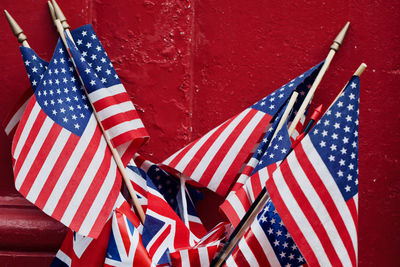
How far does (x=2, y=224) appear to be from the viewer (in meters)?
2.85

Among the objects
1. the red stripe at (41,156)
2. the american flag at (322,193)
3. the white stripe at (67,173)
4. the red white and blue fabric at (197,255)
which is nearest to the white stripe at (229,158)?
the red white and blue fabric at (197,255)

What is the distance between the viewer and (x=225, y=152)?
9.07 feet

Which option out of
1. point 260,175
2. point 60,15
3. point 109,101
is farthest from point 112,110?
point 260,175

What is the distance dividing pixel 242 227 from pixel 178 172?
1.75ft

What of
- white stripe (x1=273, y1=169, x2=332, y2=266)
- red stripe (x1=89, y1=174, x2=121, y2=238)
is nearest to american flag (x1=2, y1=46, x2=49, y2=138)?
red stripe (x1=89, y1=174, x2=121, y2=238)

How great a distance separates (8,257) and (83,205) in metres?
0.68

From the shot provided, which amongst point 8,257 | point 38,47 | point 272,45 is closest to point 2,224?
point 8,257

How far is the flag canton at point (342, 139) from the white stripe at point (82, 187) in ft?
3.30

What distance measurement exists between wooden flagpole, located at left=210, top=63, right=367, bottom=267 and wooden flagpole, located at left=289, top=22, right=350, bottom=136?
10.6 inches

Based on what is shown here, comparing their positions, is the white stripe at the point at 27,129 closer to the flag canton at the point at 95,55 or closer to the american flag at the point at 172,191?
the flag canton at the point at 95,55

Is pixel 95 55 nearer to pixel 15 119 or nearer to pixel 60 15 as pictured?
pixel 60 15

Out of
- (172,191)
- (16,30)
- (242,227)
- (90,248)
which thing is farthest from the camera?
(172,191)

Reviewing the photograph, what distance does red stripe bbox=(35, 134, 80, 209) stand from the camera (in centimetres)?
249

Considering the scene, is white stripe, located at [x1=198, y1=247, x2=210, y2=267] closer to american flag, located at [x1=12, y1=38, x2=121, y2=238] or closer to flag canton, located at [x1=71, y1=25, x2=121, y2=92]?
american flag, located at [x1=12, y1=38, x2=121, y2=238]
